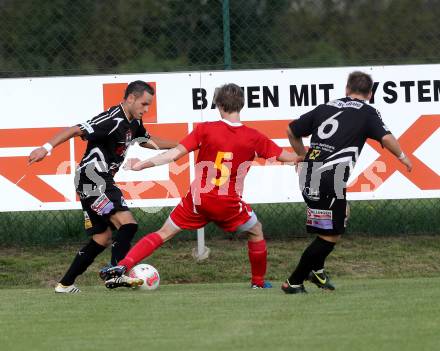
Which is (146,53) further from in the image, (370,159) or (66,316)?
(66,316)

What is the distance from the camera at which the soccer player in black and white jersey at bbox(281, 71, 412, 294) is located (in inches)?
335

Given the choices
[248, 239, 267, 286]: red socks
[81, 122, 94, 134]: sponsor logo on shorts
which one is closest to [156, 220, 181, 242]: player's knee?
[248, 239, 267, 286]: red socks

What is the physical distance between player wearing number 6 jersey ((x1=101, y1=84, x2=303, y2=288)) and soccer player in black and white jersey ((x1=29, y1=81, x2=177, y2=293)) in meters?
0.54

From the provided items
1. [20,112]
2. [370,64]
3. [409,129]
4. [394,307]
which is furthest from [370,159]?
[394,307]

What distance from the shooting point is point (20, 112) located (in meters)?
12.3

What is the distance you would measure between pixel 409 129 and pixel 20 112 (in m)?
4.34

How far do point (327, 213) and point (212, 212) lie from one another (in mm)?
994

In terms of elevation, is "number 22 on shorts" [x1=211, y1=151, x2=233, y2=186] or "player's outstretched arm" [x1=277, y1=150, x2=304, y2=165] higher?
"player's outstretched arm" [x1=277, y1=150, x2=304, y2=165]

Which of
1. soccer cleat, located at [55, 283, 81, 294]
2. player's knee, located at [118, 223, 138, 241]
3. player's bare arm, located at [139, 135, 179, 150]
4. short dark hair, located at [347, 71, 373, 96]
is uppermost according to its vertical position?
short dark hair, located at [347, 71, 373, 96]

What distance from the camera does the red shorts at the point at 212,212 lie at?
895 centimetres

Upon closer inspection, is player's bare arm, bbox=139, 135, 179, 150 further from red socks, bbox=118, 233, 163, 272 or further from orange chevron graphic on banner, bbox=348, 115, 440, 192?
orange chevron graphic on banner, bbox=348, 115, 440, 192

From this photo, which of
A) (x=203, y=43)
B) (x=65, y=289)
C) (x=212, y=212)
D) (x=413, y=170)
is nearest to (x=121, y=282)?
(x=65, y=289)

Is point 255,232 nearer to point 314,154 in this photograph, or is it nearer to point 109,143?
point 314,154

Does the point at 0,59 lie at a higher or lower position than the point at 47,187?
higher
